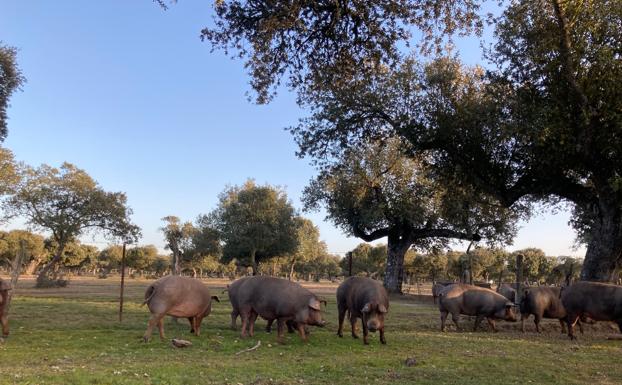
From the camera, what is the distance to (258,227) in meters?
47.9

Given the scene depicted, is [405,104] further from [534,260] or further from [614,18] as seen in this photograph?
[534,260]

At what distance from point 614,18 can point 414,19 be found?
9.56 metres

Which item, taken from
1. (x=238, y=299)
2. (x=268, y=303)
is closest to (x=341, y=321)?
(x=268, y=303)

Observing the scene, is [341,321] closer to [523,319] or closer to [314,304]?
[314,304]

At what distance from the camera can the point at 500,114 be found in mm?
19359

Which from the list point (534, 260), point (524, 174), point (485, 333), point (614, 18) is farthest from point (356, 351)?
point (534, 260)

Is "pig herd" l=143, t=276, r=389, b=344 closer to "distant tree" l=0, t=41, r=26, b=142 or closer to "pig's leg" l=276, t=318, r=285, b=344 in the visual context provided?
"pig's leg" l=276, t=318, r=285, b=344

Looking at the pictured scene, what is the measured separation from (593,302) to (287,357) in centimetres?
1102

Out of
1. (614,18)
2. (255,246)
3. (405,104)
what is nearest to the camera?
(614,18)

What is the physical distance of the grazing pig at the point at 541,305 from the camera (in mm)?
17641

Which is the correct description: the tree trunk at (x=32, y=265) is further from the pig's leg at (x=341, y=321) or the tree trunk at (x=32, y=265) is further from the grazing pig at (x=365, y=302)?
the grazing pig at (x=365, y=302)

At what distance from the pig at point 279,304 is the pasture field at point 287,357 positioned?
0.56 metres

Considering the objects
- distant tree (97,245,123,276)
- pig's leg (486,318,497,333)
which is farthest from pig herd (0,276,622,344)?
distant tree (97,245,123,276)

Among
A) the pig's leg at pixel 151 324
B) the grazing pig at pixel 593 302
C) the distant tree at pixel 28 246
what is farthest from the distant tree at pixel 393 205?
the distant tree at pixel 28 246
